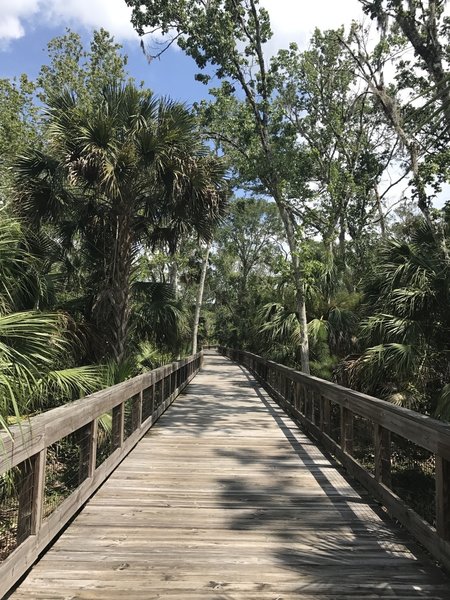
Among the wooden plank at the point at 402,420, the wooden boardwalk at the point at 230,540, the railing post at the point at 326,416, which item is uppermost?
the wooden plank at the point at 402,420

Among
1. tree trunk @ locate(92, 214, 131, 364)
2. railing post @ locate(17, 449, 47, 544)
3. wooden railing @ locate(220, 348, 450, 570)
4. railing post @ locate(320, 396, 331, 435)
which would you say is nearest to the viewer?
railing post @ locate(17, 449, 47, 544)

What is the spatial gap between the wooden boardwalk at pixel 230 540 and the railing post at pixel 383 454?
0.84 ft

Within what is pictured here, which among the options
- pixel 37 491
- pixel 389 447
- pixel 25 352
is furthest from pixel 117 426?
pixel 389 447

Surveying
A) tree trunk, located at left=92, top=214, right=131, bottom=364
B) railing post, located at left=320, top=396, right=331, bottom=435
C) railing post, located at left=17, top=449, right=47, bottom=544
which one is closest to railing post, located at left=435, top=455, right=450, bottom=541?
railing post, located at left=17, top=449, right=47, bottom=544

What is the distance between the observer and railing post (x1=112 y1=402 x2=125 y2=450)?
5094 millimetres

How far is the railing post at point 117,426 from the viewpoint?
16.7 feet

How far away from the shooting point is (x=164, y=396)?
9.27m

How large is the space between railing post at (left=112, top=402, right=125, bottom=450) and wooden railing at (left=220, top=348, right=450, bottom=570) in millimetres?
2390

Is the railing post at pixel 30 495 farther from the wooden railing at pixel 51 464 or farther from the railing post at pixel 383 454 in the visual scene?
the railing post at pixel 383 454

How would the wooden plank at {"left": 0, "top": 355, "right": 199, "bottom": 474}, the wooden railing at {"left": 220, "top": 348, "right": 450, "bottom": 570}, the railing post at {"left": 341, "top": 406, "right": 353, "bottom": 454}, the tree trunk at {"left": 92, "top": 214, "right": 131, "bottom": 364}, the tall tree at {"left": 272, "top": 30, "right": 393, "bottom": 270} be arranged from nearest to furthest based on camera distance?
the wooden plank at {"left": 0, "top": 355, "right": 199, "bottom": 474} → the wooden railing at {"left": 220, "top": 348, "right": 450, "bottom": 570} → the railing post at {"left": 341, "top": 406, "right": 353, "bottom": 454} → the tree trunk at {"left": 92, "top": 214, "right": 131, "bottom": 364} → the tall tree at {"left": 272, "top": 30, "right": 393, "bottom": 270}

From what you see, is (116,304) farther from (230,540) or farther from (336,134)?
(336,134)

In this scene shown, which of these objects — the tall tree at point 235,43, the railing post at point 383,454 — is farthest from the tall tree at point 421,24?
the railing post at point 383,454

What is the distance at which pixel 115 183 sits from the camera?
26.7 feet

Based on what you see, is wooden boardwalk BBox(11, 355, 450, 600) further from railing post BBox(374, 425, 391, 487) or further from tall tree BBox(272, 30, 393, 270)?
tall tree BBox(272, 30, 393, 270)
